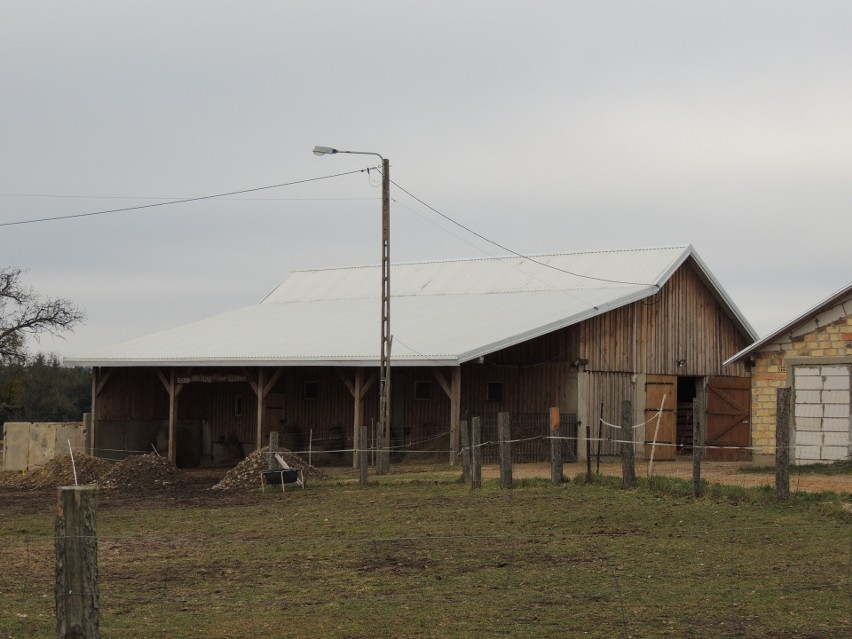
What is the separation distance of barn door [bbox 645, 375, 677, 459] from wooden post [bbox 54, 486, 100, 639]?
83.8 feet

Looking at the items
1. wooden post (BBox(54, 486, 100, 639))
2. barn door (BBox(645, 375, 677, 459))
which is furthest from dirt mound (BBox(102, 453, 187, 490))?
wooden post (BBox(54, 486, 100, 639))

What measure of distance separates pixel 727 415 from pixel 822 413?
Answer: 792cm

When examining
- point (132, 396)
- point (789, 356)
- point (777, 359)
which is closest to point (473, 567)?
point (789, 356)

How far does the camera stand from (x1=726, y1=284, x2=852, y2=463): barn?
25.2 metres

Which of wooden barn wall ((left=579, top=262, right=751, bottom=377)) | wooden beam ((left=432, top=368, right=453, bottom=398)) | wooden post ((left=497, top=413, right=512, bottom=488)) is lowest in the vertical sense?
wooden post ((left=497, top=413, right=512, bottom=488))

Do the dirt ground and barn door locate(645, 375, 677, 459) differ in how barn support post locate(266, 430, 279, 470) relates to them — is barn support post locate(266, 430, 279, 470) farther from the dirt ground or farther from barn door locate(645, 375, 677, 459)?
barn door locate(645, 375, 677, 459)

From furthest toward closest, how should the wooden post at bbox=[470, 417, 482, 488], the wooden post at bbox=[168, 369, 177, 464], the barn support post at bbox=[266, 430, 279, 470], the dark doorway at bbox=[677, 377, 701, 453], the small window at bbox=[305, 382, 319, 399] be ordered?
the dark doorway at bbox=[677, 377, 701, 453], the small window at bbox=[305, 382, 319, 399], the wooden post at bbox=[168, 369, 177, 464], the barn support post at bbox=[266, 430, 279, 470], the wooden post at bbox=[470, 417, 482, 488]

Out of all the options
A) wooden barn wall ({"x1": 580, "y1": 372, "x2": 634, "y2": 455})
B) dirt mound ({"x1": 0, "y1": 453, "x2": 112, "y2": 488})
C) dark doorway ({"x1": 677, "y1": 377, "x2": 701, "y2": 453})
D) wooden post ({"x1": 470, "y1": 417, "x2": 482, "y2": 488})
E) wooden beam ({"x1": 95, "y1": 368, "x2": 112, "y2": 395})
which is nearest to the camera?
wooden post ({"x1": 470, "y1": 417, "x2": 482, "y2": 488})

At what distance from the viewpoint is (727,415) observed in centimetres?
3344

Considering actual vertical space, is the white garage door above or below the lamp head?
below

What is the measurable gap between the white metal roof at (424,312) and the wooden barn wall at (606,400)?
6.69 ft

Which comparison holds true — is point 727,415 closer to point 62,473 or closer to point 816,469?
point 816,469

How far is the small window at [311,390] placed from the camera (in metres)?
35.4

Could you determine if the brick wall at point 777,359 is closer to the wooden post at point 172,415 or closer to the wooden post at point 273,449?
the wooden post at point 273,449
